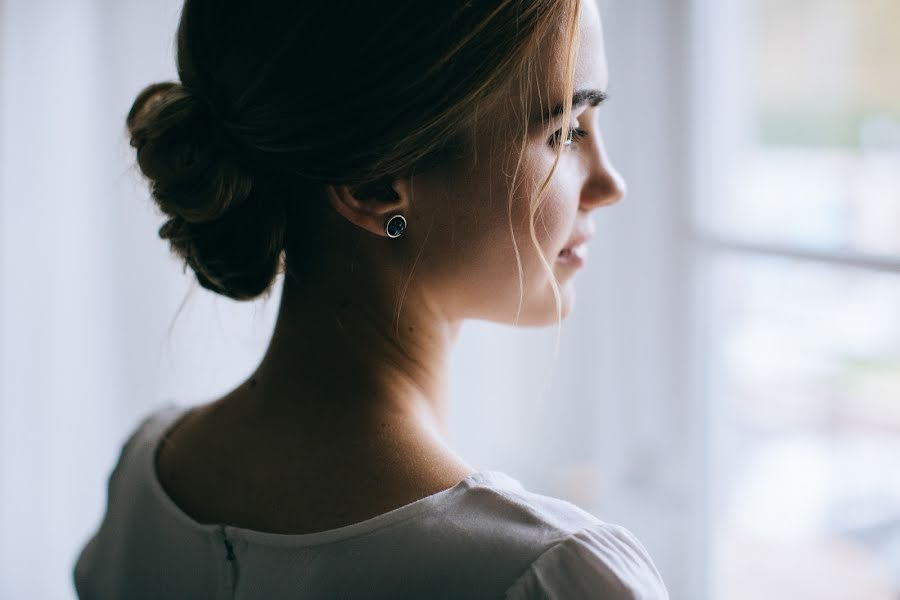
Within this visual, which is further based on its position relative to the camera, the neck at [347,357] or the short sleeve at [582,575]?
the neck at [347,357]

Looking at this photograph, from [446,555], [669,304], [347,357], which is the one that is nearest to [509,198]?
[347,357]

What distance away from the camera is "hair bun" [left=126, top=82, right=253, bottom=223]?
2.53 feet

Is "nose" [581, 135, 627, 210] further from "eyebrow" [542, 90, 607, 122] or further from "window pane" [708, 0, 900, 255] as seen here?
"window pane" [708, 0, 900, 255]

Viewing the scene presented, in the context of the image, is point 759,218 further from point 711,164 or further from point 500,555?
point 500,555

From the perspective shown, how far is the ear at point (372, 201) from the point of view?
75 cm

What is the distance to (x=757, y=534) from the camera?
1639mm

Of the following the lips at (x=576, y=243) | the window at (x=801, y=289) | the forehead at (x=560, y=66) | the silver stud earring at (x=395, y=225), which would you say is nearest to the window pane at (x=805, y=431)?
the window at (x=801, y=289)

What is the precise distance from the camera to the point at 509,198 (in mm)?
771

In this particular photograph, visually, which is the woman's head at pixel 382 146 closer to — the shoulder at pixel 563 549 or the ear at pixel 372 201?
the ear at pixel 372 201

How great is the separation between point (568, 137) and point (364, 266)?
22 cm

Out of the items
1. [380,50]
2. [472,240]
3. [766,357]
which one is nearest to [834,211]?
[766,357]

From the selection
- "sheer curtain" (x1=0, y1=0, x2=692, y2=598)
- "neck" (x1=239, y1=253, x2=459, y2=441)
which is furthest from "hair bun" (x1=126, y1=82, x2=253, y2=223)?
"sheer curtain" (x1=0, y1=0, x2=692, y2=598)

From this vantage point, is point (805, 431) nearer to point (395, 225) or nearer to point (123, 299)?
point (395, 225)

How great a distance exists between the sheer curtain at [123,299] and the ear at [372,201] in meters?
0.78
